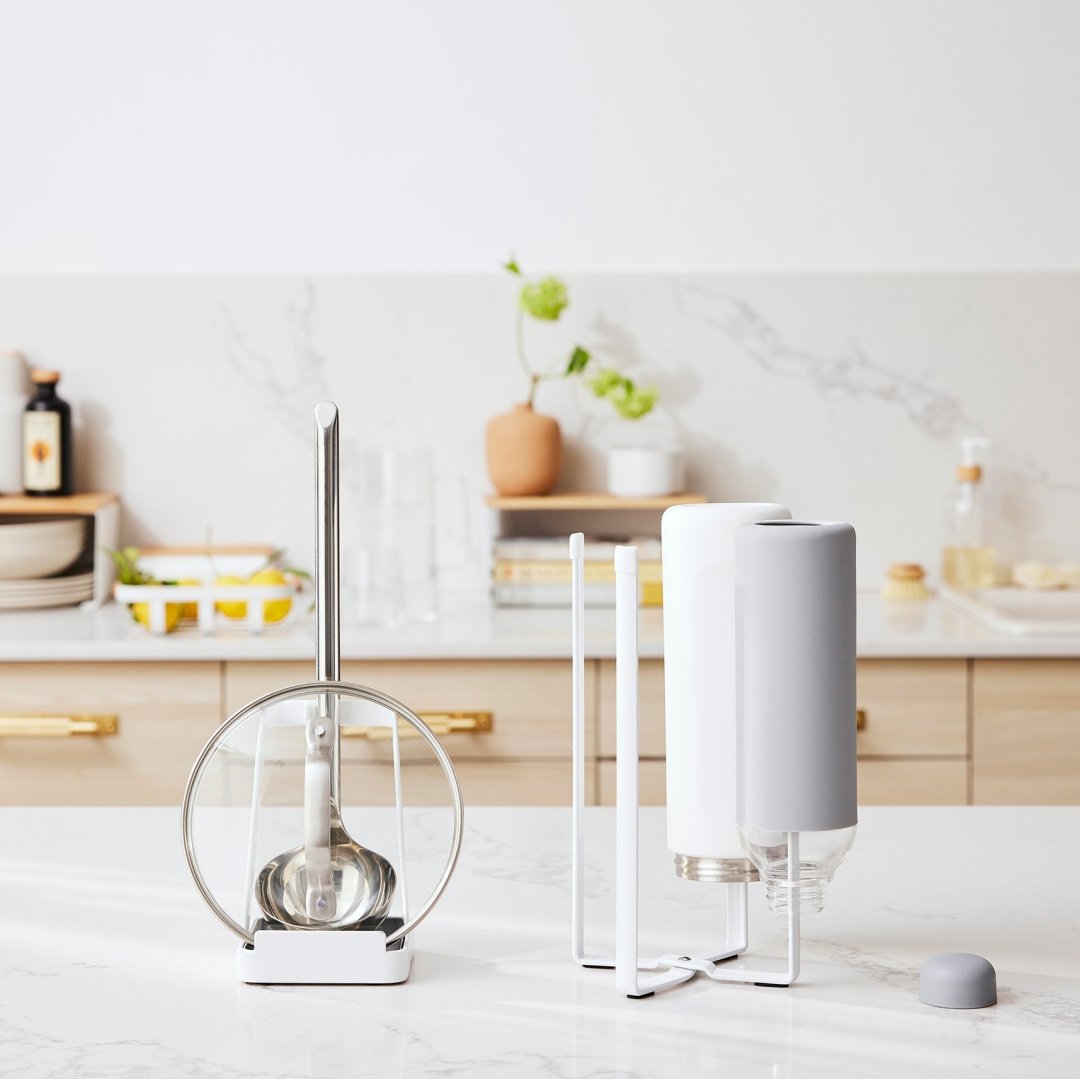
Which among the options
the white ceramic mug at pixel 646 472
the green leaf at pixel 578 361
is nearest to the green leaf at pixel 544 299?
the green leaf at pixel 578 361

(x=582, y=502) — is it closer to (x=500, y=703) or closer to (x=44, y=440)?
(x=500, y=703)

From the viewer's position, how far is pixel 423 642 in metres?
2.21

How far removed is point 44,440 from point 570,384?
3.32ft

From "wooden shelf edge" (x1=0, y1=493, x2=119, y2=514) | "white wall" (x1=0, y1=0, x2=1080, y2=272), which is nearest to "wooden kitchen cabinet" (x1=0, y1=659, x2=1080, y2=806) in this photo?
"wooden shelf edge" (x1=0, y1=493, x2=119, y2=514)

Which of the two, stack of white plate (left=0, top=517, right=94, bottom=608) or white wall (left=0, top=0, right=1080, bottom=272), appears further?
white wall (left=0, top=0, right=1080, bottom=272)

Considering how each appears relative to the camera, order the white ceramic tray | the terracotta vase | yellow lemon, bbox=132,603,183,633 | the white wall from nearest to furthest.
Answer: yellow lemon, bbox=132,603,183,633, the white ceramic tray, the terracotta vase, the white wall

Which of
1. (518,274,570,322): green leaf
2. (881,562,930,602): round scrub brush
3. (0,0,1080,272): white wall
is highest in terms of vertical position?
(0,0,1080,272): white wall

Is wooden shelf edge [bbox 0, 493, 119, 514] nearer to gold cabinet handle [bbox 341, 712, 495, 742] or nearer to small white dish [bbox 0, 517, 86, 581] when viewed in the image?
small white dish [bbox 0, 517, 86, 581]

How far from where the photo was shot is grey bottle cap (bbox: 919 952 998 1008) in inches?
33.7

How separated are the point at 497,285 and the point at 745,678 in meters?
2.03

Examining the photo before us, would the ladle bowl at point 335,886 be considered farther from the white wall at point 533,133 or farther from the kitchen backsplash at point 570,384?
the white wall at point 533,133

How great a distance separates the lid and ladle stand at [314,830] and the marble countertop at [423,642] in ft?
4.00

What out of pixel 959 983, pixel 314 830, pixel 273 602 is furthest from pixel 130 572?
pixel 959 983

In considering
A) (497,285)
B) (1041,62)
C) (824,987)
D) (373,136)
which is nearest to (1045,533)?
(1041,62)
